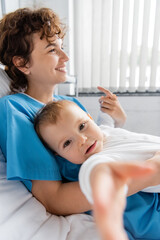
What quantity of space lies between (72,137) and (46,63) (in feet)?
1.42

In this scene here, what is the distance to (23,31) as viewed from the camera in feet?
2.99

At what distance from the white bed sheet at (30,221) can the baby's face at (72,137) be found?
7.0 inches

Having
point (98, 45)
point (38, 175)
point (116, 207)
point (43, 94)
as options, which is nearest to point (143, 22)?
point (98, 45)

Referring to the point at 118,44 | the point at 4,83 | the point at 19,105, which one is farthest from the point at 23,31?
the point at 118,44

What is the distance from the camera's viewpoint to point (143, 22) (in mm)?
1998

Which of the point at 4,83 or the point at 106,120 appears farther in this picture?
the point at 106,120

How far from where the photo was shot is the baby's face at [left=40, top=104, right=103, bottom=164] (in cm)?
66

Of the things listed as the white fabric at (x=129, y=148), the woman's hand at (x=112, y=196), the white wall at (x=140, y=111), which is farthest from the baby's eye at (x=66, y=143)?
the white wall at (x=140, y=111)

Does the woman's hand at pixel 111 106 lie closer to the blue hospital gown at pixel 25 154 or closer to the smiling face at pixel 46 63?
the smiling face at pixel 46 63

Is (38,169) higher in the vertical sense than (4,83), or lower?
lower

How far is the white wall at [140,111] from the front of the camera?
84.7 inches

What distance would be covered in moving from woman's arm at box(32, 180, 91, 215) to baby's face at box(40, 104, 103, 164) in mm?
92

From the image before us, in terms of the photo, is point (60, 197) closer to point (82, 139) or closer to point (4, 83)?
point (82, 139)

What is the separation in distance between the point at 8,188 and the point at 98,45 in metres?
1.80
